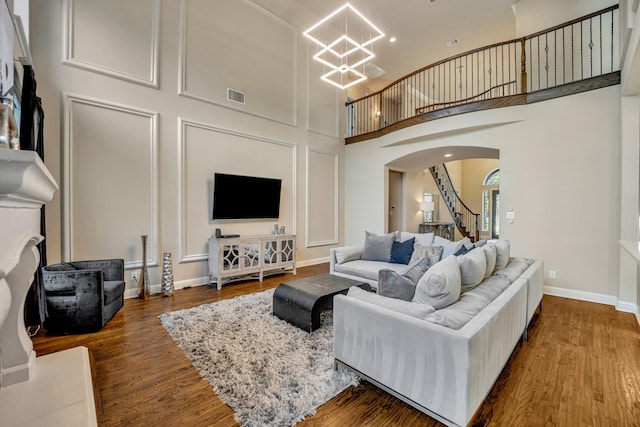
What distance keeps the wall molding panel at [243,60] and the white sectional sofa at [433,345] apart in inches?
171

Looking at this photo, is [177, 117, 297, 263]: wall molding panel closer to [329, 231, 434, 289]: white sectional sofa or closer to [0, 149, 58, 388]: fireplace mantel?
[329, 231, 434, 289]: white sectional sofa

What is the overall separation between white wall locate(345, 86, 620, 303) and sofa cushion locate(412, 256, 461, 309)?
3.38 m

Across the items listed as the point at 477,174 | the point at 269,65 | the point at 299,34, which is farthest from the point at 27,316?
the point at 477,174

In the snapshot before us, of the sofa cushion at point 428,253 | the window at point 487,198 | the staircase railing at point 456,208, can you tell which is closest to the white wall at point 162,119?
the sofa cushion at point 428,253

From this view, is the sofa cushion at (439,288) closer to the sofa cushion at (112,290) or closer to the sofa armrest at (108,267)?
the sofa cushion at (112,290)

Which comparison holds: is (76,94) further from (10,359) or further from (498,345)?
(498,345)

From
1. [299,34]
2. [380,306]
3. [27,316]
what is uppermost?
[299,34]

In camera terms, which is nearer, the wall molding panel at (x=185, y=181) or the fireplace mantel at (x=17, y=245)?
the fireplace mantel at (x=17, y=245)

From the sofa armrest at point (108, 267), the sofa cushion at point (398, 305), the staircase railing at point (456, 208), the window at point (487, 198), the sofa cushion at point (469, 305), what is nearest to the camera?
the sofa cushion at point (469, 305)

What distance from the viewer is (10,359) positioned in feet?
5.49

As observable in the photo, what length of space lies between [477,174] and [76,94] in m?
12.5

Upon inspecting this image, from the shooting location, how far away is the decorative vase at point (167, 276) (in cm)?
393

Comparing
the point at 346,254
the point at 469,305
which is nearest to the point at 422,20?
the point at 346,254

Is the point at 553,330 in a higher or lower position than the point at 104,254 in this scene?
lower
